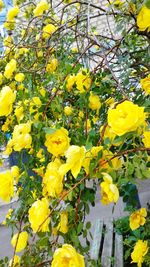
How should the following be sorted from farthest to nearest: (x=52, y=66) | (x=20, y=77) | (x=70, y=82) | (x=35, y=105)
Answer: (x=52, y=66) → (x=20, y=77) → (x=70, y=82) → (x=35, y=105)

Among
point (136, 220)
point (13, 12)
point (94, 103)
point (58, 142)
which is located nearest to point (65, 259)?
point (58, 142)

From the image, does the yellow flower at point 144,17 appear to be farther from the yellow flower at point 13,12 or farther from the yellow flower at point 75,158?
the yellow flower at point 13,12

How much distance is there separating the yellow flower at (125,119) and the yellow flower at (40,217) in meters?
0.20

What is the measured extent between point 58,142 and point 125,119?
17cm

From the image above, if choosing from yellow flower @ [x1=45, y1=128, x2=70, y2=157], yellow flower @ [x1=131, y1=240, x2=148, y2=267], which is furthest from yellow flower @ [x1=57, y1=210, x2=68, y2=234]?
yellow flower @ [x1=131, y1=240, x2=148, y2=267]

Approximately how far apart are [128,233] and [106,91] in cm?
241

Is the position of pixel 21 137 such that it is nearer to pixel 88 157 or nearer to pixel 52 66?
pixel 88 157

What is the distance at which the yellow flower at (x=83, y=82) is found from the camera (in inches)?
35.9

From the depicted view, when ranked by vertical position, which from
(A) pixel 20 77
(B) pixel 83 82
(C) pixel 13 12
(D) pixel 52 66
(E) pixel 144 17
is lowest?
(E) pixel 144 17

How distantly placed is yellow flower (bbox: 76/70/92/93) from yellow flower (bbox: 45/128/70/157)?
0.27m

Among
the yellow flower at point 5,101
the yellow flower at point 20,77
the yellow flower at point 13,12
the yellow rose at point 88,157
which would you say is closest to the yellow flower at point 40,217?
the yellow rose at point 88,157

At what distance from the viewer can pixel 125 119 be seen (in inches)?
20.8

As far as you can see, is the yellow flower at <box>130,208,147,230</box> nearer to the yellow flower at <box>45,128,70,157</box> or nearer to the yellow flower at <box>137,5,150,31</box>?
the yellow flower at <box>45,128,70,157</box>

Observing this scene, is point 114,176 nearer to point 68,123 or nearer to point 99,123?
point 68,123
